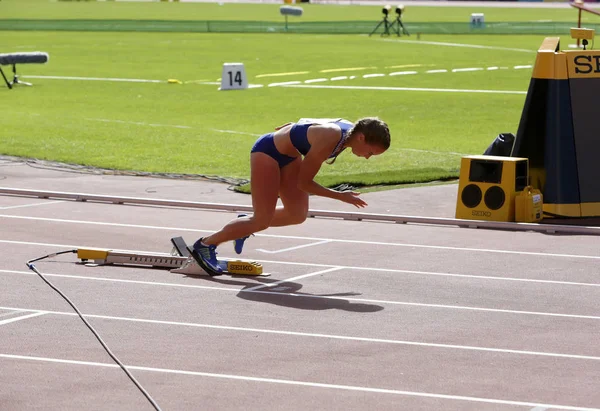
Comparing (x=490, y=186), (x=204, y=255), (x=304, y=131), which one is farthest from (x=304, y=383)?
(x=490, y=186)

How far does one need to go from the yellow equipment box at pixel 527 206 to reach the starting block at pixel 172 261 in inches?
154

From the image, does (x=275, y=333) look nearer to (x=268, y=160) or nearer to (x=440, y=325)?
(x=440, y=325)

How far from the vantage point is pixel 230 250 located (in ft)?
39.5

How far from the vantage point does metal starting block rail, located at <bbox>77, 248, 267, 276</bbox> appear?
1070 centimetres

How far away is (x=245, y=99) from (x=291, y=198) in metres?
19.8

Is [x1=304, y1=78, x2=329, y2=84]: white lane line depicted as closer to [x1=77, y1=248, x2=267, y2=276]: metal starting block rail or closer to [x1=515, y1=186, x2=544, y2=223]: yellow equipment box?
[x1=515, y1=186, x2=544, y2=223]: yellow equipment box

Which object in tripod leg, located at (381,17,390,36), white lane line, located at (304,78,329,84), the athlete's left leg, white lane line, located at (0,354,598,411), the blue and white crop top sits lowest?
white lane line, located at (0,354,598,411)

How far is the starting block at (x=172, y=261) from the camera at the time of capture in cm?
1070

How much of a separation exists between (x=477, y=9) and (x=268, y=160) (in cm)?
9210

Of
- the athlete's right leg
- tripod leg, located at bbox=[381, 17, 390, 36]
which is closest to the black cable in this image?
the athlete's right leg

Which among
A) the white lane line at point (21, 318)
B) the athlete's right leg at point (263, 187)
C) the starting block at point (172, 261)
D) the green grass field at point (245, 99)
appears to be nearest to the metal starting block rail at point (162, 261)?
the starting block at point (172, 261)

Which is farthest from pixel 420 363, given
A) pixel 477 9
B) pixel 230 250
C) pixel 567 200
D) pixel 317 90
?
pixel 477 9

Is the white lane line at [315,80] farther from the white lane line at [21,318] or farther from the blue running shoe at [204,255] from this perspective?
the white lane line at [21,318]

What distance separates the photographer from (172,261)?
36.0ft
